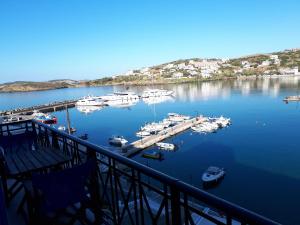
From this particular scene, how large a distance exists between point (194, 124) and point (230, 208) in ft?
119

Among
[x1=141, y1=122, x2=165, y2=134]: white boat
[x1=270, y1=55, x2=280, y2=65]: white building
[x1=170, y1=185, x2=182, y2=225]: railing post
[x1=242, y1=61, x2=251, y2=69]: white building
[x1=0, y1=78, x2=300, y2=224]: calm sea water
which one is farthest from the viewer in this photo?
[x1=242, y1=61, x2=251, y2=69]: white building

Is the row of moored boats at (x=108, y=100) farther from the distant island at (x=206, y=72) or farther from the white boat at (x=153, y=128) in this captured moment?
the distant island at (x=206, y=72)

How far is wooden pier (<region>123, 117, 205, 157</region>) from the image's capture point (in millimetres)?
25406

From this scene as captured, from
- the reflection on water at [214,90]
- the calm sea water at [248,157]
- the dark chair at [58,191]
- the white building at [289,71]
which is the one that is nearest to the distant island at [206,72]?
the white building at [289,71]

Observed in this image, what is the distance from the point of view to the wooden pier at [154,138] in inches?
1000

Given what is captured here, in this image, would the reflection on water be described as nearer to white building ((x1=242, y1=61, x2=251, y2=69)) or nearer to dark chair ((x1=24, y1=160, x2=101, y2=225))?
white building ((x1=242, y1=61, x2=251, y2=69))

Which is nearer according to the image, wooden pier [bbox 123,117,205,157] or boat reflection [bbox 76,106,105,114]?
wooden pier [bbox 123,117,205,157]

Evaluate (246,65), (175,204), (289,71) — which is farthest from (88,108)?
(246,65)

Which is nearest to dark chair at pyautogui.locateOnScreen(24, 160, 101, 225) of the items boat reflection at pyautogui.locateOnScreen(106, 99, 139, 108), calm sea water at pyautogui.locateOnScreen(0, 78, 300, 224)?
calm sea water at pyautogui.locateOnScreen(0, 78, 300, 224)

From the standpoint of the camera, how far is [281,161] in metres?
22.4

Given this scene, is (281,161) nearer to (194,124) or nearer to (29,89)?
(194,124)

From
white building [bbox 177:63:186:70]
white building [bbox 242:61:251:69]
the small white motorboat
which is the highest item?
white building [bbox 177:63:186:70]

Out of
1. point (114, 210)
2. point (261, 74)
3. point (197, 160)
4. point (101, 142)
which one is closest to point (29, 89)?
point (261, 74)

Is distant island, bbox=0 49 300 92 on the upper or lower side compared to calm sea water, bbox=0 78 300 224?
upper
